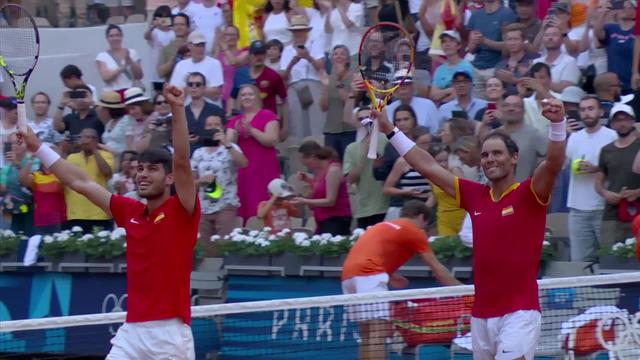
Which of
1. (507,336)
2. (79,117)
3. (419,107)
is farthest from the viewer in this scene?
(79,117)

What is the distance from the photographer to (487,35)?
14.2 meters

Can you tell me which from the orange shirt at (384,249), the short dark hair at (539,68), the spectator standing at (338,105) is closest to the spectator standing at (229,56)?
the spectator standing at (338,105)

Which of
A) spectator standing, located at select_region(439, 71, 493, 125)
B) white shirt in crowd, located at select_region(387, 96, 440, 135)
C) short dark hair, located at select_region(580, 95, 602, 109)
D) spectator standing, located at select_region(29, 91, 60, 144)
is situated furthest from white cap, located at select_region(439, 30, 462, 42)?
spectator standing, located at select_region(29, 91, 60, 144)

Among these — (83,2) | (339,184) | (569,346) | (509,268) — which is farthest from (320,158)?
(83,2)

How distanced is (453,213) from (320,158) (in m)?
1.46

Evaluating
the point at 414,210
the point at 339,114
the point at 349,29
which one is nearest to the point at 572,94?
the point at 339,114

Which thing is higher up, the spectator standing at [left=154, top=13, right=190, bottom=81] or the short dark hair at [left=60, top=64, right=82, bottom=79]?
the spectator standing at [left=154, top=13, right=190, bottom=81]

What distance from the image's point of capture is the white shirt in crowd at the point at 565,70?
13.0 m

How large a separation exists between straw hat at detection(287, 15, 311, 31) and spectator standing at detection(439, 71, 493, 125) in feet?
7.70

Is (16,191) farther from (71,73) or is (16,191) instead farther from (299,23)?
(299,23)

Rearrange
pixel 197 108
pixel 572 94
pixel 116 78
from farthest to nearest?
pixel 116 78 < pixel 197 108 < pixel 572 94

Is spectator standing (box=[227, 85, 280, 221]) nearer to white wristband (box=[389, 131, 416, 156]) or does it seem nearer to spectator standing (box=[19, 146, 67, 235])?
spectator standing (box=[19, 146, 67, 235])

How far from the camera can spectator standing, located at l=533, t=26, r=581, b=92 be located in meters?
13.0

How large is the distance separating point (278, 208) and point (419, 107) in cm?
171
